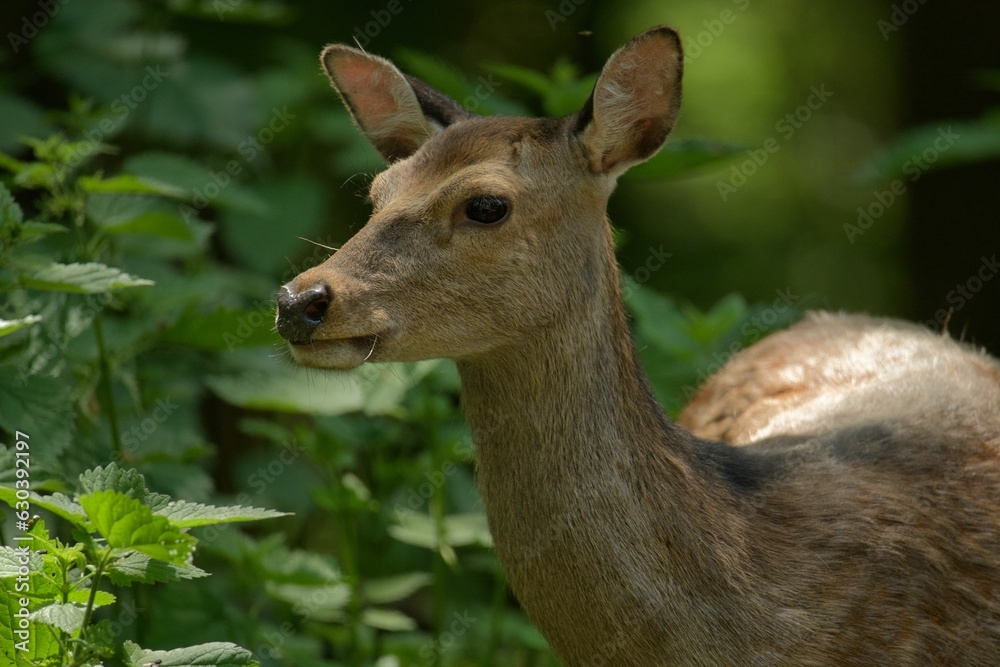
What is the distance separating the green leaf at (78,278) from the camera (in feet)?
12.8

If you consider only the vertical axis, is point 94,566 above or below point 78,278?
below

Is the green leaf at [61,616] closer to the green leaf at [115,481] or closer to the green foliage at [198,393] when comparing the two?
the green foliage at [198,393]

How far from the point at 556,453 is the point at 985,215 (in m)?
6.42

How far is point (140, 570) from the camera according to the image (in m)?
3.24

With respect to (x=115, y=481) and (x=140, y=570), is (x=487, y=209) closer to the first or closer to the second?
(x=115, y=481)

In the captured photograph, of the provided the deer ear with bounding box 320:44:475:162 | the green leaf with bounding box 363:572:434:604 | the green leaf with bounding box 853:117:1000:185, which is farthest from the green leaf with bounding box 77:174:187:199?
the green leaf with bounding box 853:117:1000:185

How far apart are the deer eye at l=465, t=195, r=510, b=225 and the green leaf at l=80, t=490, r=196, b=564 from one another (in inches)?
49.4

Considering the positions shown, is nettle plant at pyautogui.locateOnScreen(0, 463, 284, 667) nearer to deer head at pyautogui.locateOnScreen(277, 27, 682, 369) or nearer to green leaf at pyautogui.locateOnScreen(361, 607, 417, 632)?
deer head at pyautogui.locateOnScreen(277, 27, 682, 369)

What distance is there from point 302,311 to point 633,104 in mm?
1232

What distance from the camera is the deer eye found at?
3676 mm

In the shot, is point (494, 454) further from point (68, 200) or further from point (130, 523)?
point (68, 200)

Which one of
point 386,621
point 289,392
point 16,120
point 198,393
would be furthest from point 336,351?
point 16,120

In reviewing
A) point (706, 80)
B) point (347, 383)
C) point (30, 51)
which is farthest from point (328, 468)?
point (706, 80)

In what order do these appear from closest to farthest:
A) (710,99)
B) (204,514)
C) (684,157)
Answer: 1. (204,514)
2. (684,157)
3. (710,99)
